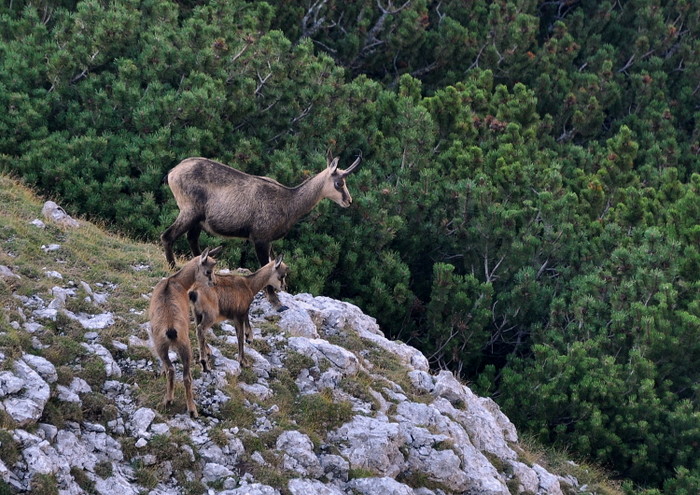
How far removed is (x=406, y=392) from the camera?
1428 cm

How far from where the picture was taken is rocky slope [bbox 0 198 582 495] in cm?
1048

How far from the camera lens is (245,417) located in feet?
38.7

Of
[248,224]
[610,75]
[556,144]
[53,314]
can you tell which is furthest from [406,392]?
[610,75]

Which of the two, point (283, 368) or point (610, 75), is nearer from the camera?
point (283, 368)

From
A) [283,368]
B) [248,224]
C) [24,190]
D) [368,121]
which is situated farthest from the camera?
[368,121]

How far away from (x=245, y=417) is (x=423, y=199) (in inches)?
446

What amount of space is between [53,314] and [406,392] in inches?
197

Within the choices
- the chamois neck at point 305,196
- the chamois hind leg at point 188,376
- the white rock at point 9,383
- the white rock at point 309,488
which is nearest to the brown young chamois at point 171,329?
the chamois hind leg at point 188,376

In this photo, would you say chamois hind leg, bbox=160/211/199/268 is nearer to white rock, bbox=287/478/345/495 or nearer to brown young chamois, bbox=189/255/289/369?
brown young chamois, bbox=189/255/289/369

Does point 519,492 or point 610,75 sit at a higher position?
point 610,75

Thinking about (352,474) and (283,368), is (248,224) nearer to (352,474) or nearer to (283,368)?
(283,368)

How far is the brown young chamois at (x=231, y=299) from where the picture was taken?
12102mm

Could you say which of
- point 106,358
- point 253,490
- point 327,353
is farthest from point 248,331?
point 253,490

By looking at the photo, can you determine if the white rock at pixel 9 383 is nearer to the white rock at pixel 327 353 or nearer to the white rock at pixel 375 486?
the white rock at pixel 375 486
